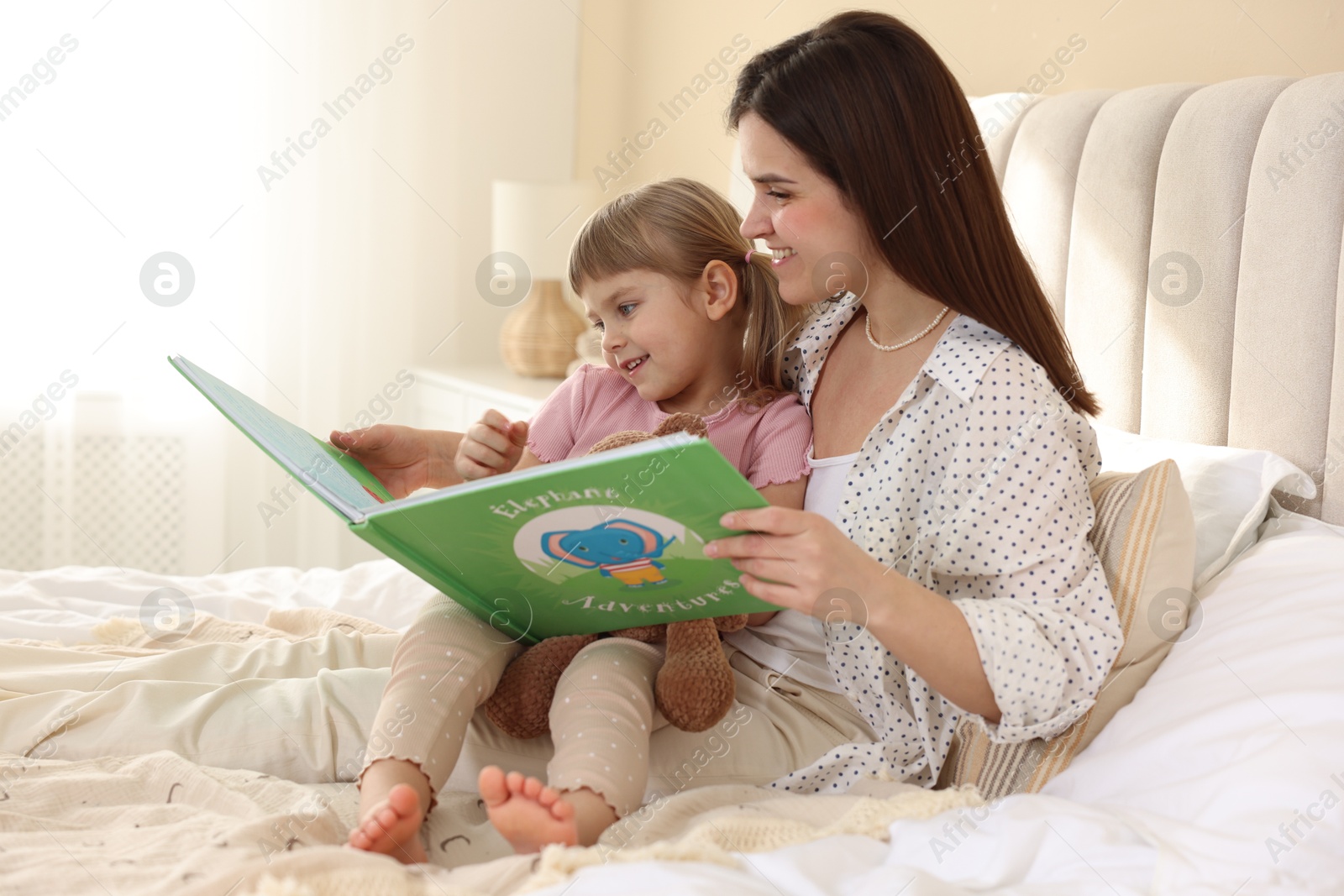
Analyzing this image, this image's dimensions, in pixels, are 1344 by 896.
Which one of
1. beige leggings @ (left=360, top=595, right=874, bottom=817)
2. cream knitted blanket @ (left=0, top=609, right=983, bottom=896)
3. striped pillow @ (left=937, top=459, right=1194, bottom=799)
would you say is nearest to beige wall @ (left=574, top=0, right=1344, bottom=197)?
striped pillow @ (left=937, top=459, right=1194, bottom=799)

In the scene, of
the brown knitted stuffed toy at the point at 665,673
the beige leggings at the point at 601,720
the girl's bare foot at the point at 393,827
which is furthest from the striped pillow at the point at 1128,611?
the girl's bare foot at the point at 393,827

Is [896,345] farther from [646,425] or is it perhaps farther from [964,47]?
[964,47]

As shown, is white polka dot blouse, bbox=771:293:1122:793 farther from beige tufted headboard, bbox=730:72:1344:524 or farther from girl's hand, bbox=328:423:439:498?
girl's hand, bbox=328:423:439:498

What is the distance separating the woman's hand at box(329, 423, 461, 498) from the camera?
137 cm

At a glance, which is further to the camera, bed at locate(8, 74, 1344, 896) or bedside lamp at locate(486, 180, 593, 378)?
bedside lamp at locate(486, 180, 593, 378)

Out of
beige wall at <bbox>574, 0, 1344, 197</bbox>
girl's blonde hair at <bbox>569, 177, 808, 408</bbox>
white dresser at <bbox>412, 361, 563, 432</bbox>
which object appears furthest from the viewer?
white dresser at <bbox>412, 361, 563, 432</bbox>

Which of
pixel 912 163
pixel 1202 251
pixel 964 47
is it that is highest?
pixel 964 47

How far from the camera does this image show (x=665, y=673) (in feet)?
3.40

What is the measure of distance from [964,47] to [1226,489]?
3.71 ft

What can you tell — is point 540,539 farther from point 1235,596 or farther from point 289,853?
point 1235,596

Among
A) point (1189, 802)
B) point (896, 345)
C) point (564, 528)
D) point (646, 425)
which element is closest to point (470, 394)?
point (646, 425)

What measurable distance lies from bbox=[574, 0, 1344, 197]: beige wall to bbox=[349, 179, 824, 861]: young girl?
0.41 meters

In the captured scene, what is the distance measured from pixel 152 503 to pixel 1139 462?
7.94ft

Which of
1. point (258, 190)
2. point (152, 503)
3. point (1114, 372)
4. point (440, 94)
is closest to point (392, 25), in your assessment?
point (440, 94)
